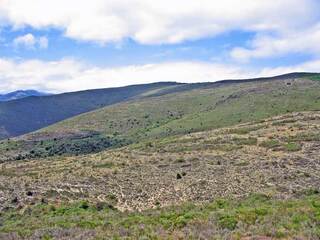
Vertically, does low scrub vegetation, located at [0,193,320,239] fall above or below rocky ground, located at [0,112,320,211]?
above

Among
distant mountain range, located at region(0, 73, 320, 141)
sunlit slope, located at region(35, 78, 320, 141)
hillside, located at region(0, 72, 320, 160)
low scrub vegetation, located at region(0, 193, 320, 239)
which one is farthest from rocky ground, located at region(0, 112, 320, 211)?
distant mountain range, located at region(0, 73, 320, 141)

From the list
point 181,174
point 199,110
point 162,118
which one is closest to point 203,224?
point 181,174

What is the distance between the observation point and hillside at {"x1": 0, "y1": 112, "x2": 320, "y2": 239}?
20.2 m

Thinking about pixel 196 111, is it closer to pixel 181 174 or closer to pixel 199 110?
pixel 199 110

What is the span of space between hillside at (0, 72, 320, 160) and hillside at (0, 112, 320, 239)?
26048 mm

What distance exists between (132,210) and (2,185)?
1528 centimetres

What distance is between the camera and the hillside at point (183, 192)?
20250mm

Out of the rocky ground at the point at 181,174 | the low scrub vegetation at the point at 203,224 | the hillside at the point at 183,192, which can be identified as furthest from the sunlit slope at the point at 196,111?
the low scrub vegetation at the point at 203,224

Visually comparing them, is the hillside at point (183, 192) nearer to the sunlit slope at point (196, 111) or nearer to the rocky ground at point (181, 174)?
the rocky ground at point (181, 174)

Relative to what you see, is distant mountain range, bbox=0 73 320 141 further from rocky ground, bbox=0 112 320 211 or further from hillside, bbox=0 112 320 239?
rocky ground, bbox=0 112 320 211

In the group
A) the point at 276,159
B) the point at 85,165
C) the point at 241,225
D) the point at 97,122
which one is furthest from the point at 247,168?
the point at 97,122

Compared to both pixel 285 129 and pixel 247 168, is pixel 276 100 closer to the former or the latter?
pixel 285 129

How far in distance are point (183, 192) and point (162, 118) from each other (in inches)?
Answer: 3101

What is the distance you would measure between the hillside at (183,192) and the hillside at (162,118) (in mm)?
26048
